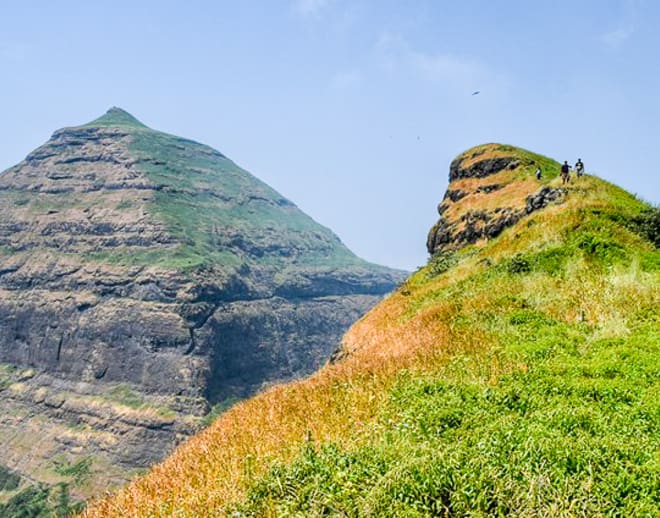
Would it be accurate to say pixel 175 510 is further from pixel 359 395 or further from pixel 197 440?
pixel 359 395

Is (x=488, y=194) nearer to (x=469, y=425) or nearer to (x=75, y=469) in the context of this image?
(x=469, y=425)

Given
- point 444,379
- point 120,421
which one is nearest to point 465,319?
point 444,379

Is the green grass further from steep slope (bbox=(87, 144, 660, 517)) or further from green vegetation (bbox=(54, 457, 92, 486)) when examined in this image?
green vegetation (bbox=(54, 457, 92, 486))

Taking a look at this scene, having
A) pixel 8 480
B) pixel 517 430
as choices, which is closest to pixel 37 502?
pixel 8 480

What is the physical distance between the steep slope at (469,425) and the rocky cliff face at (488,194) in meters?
16.9

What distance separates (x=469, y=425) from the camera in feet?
26.5

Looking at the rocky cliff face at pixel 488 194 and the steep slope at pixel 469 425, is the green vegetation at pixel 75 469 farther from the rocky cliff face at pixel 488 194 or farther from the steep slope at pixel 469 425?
the steep slope at pixel 469 425

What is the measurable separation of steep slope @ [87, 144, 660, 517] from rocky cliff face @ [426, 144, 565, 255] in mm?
16915

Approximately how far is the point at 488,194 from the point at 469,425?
39358 mm

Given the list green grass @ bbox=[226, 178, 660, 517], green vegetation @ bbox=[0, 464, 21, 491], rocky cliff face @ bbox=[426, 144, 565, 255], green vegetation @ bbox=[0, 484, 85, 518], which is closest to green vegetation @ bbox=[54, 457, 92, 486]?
green vegetation @ bbox=[0, 484, 85, 518]

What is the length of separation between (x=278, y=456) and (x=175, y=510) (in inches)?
67.0

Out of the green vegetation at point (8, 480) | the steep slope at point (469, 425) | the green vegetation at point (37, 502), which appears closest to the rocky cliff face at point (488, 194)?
the steep slope at point (469, 425)

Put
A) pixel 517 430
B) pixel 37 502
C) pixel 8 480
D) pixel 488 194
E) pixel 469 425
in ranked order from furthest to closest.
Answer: pixel 8 480, pixel 37 502, pixel 488 194, pixel 469 425, pixel 517 430

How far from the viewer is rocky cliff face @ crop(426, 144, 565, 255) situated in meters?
35.9
